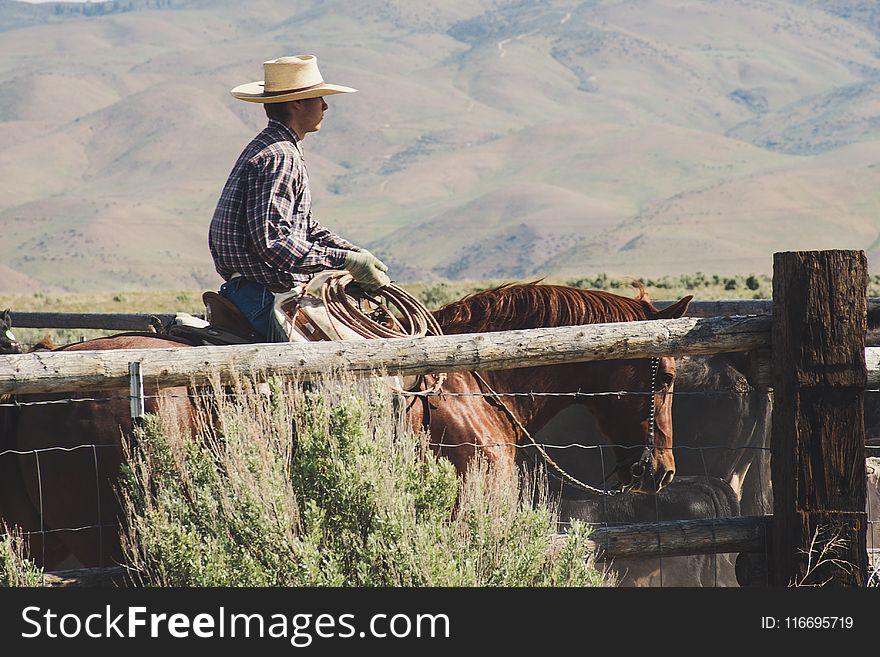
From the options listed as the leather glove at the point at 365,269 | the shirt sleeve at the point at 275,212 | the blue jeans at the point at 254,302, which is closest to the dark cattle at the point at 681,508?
the leather glove at the point at 365,269

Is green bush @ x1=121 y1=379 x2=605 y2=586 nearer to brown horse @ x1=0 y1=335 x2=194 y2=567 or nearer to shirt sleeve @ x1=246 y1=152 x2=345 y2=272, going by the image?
brown horse @ x1=0 y1=335 x2=194 y2=567

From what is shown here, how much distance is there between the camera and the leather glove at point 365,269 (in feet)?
16.4

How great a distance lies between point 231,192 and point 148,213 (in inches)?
7351

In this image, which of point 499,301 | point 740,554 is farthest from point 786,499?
point 499,301

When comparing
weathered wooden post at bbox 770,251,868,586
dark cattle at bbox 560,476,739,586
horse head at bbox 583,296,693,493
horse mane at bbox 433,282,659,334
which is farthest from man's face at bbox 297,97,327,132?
dark cattle at bbox 560,476,739,586

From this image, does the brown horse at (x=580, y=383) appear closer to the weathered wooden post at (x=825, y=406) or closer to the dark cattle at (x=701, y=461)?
the dark cattle at (x=701, y=461)

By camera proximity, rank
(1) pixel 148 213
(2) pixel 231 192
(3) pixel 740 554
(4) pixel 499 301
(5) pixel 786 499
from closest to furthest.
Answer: (5) pixel 786 499, (3) pixel 740 554, (2) pixel 231 192, (4) pixel 499 301, (1) pixel 148 213

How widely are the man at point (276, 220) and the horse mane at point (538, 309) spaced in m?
0.65

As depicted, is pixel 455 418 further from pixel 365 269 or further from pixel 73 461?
pixel 73 461

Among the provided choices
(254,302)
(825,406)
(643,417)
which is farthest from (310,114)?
Result: (825,406)

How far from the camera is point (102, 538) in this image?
4.41 metres

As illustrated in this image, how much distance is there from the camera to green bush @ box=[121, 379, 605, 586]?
11.7 ft

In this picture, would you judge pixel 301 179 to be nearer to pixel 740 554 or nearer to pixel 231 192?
pixel 231 192

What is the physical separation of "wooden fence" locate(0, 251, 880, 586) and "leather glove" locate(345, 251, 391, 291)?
84cm
